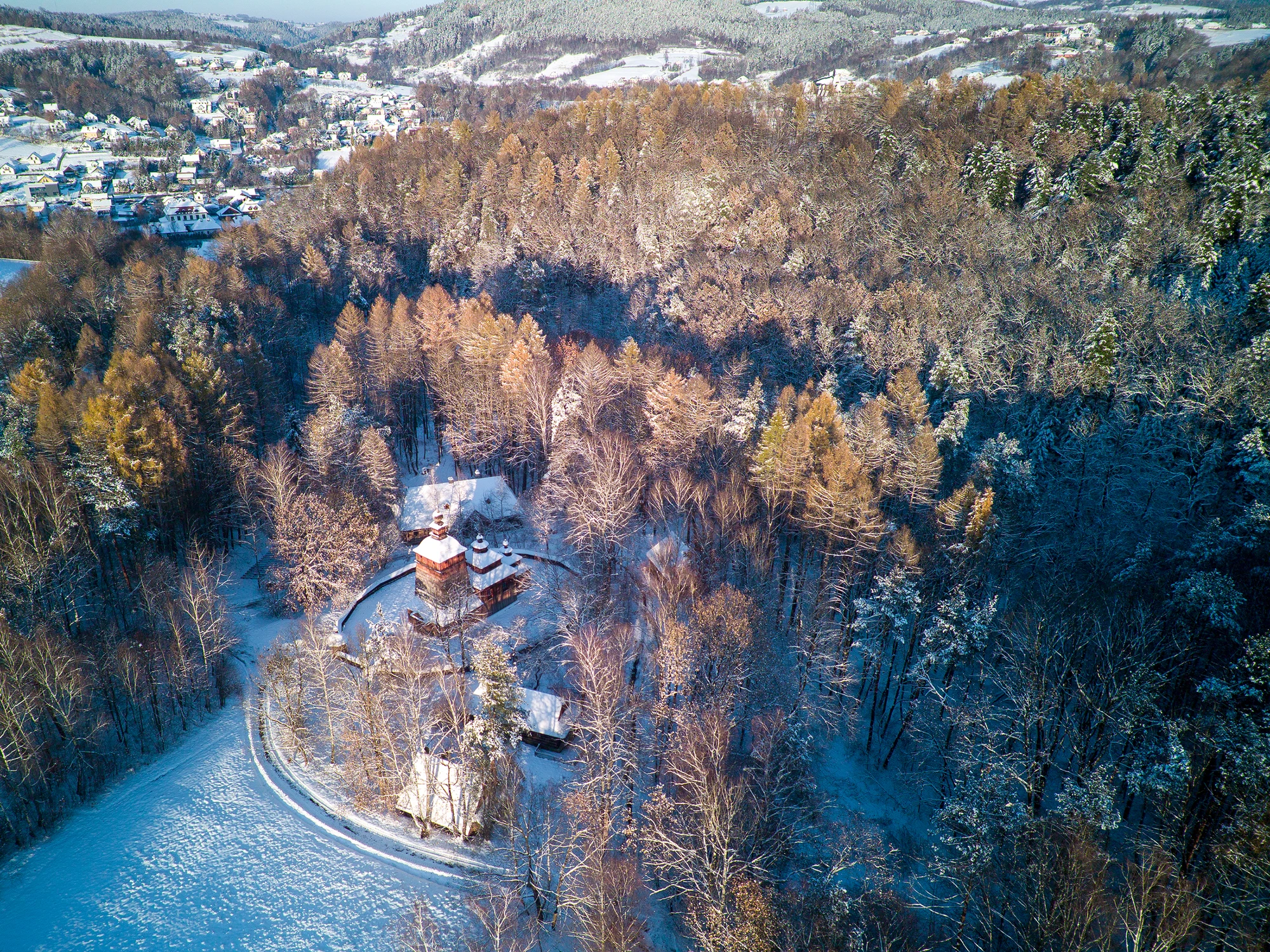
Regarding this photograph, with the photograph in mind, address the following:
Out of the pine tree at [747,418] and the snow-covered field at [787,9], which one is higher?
the snow-covered field at [787,9]

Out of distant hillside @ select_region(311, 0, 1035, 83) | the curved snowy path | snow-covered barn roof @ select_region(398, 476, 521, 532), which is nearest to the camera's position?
the curved snowy path

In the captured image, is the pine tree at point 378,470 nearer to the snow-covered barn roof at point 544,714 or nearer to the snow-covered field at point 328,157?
the snow-covered barn roof at point 544,714

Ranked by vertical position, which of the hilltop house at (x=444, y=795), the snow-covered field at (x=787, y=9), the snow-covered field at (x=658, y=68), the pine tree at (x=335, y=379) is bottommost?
the hilltop house at (x=444, y=795)

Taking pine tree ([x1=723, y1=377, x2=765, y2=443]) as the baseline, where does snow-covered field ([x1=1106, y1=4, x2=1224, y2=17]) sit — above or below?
above

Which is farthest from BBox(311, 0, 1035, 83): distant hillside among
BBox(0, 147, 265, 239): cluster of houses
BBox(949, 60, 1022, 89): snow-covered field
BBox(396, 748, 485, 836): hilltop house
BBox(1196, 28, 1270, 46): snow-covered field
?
BBox(396, 748, 485, 836): hilltop house

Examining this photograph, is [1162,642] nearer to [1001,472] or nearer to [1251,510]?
[1251,510]

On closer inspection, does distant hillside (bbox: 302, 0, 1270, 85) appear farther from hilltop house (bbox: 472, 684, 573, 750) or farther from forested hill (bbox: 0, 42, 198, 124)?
hilltop house (bbox: 472, 684, 573, 750)

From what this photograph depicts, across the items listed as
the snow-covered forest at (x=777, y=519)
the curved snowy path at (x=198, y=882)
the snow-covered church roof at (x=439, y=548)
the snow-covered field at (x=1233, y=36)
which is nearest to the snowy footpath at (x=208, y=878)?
the curved snowy path at (x=198, y=882)
